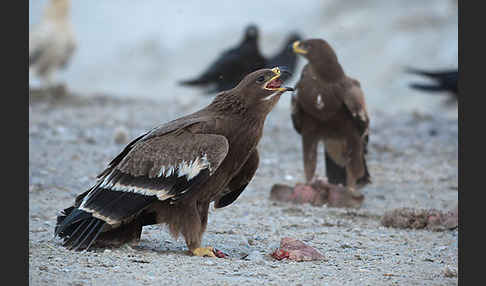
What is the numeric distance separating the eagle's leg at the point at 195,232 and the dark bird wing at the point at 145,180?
203 mm

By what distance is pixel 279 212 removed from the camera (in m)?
7.93

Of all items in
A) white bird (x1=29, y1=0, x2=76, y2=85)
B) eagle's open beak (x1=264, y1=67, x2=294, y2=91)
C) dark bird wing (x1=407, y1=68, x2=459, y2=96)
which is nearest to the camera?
eagle's open beak (x1=264, y1=67, x2=294, y2=91)

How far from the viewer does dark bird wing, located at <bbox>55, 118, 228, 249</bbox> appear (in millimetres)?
5527

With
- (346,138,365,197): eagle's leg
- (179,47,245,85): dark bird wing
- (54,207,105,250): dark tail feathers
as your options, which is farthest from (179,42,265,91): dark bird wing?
(54,207,105,250): dark tail feathers

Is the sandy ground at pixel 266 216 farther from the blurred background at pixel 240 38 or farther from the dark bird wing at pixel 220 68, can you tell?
the blurred background at pixel 240 38

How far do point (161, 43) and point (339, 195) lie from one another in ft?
62.7

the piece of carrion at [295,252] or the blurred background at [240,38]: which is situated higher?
the blurred background at [240,38]

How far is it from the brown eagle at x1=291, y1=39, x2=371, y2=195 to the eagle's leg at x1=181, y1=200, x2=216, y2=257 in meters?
3.01

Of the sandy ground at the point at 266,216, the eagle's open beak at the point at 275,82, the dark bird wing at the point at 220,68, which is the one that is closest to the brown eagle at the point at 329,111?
the sandy ground at the point at 266,216

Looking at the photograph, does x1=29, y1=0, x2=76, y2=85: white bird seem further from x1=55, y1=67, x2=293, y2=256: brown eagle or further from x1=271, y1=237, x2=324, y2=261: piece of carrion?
x1=271, y1=237, x2=324, y2=261: piece of carrion

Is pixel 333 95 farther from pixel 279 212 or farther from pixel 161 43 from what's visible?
pixel 161 43

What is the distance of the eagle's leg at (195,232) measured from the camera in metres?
5.69

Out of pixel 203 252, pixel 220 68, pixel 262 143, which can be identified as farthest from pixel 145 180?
pixel 262 143

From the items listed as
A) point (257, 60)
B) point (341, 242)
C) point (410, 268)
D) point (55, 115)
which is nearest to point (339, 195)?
point (341, 242)
